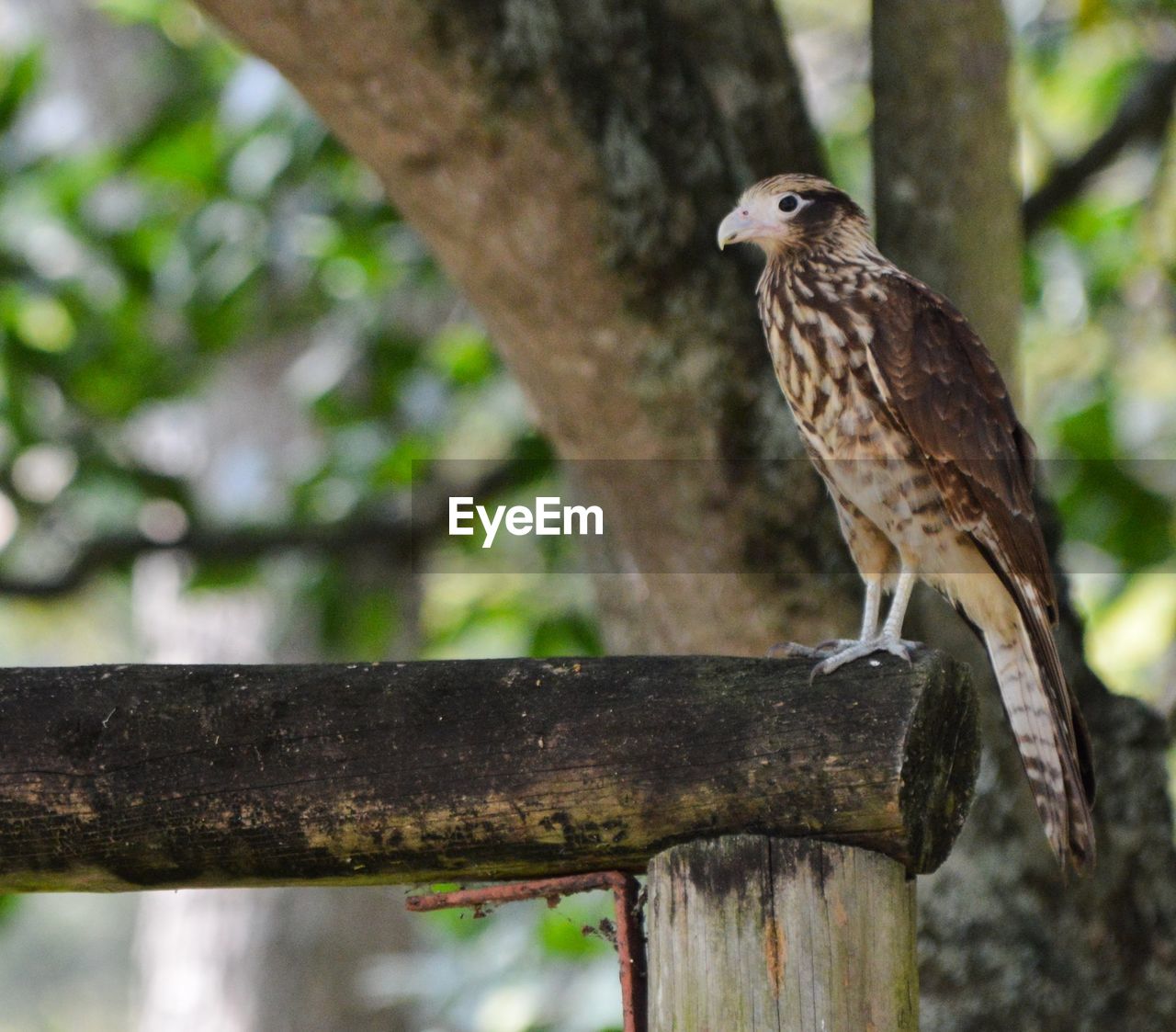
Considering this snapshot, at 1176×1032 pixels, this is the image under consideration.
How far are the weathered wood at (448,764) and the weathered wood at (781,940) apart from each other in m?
0.03

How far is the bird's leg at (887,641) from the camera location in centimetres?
169

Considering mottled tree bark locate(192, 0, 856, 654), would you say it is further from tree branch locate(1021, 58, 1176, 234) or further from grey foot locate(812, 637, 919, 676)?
tree branch locate(1021, 58, 1176, 234)

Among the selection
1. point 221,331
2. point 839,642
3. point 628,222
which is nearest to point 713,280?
point 628,222

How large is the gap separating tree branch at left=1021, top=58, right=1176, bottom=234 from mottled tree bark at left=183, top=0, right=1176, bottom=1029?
4.40 ft

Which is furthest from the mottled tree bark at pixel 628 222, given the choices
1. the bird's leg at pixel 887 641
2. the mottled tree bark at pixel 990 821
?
the bird's leg at pixel 887 641

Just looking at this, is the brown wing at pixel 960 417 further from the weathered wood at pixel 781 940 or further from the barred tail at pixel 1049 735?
the weathered wood at pixel 781 940

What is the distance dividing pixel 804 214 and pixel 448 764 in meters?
0.94

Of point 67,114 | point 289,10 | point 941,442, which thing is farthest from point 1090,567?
point 67,114

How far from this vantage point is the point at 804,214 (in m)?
2.09

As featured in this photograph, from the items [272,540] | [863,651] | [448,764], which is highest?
[272,540]

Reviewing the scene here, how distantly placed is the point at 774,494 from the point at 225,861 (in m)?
1.45

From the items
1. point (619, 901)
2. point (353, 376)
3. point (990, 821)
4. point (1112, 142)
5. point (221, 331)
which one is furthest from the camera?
point (353, 376)

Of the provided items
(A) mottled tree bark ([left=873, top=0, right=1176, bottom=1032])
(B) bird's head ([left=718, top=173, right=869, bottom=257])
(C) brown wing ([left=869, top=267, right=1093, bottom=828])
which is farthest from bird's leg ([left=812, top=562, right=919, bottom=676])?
(A) mottled tree bark ([left=873, top=0, right=1176, bottom=1032])

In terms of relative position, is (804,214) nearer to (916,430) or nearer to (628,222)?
(916,430)
